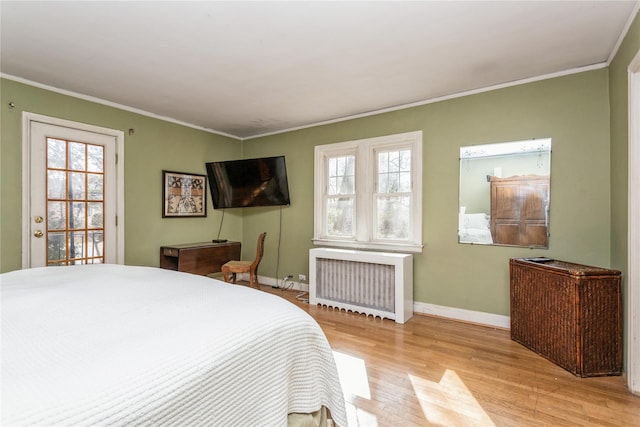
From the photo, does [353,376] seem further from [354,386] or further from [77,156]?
[77,156]

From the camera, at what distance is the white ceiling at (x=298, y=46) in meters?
1.94

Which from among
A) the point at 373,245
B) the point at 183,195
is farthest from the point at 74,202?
the point at 373,245

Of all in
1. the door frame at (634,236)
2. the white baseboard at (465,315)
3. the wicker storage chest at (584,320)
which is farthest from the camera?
the white baseboard at (465,315)

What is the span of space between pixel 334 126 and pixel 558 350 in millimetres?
3360

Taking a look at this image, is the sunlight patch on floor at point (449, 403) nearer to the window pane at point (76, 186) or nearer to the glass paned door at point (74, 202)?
the glass paned door at point (74, 202)

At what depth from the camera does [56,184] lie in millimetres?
3148

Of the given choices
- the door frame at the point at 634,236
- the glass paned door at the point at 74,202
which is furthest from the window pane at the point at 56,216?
the door frame at the point at 634,236

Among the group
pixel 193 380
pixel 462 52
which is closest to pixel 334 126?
pixel 462 52

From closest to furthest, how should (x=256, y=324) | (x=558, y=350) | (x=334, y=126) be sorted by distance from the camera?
(x=256, y=324)
(x=558, y=350)
(x=334, y=126)

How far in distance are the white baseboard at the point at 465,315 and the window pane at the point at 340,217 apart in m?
1.27

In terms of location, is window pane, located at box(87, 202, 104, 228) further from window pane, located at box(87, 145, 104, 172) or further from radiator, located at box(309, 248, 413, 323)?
radiator, located at box(309, 248, 413, 323)

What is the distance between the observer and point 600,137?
2607mm

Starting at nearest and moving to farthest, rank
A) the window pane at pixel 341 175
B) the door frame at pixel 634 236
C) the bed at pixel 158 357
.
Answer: the bed at pixel 158 357, the door frame at pixel 634 236, the window pane at pixel 341 175

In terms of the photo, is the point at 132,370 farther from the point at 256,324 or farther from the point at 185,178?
the point at 185,178
